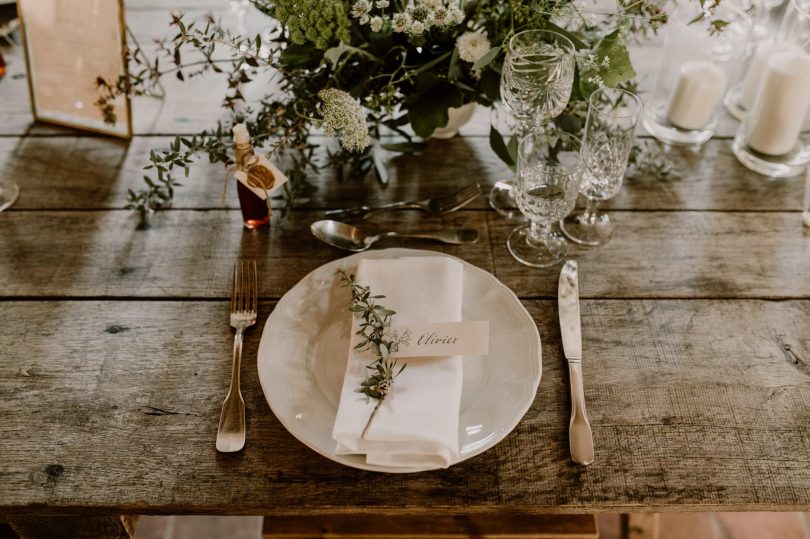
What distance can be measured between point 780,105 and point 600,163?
0.41 meters

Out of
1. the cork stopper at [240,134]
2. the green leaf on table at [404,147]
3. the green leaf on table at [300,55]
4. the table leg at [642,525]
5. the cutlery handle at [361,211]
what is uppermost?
the green leaf on table at [300,55]

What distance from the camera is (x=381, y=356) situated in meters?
0.89

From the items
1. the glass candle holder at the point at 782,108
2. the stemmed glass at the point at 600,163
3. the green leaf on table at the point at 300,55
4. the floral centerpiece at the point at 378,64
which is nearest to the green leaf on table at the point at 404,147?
the floral centerpiece at the point at 378,64

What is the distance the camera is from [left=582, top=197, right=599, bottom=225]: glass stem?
1224 millimetres

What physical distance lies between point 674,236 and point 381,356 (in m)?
0.63

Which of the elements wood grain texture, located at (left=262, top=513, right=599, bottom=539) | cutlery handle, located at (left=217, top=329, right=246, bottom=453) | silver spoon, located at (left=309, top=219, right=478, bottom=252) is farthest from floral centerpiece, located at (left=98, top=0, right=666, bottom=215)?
wood grain texture, located at (left=262, top=513, right=599, bottom=539)

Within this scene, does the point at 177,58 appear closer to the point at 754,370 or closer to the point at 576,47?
the point at 576,47

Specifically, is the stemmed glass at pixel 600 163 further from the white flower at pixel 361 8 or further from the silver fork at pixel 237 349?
the silver fork at pixel 237 349

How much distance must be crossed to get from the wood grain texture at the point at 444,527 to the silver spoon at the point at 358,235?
18.8 inches

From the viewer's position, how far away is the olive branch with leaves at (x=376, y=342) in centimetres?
87

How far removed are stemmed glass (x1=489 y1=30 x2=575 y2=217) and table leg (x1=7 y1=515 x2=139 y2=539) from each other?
879 millimetres

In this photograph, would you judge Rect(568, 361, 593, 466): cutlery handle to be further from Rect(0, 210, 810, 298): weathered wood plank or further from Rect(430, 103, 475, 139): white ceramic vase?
Rect(430, 103, 475, 139): white ceramic vase

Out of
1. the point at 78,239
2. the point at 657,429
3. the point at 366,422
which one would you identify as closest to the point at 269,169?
the point at 78,239

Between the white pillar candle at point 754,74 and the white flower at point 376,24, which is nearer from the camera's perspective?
the white flower at point 376,24
